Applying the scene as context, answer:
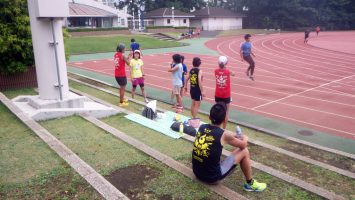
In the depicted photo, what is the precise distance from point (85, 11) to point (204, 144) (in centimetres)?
4557

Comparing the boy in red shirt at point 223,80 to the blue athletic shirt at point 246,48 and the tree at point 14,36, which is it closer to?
the blue athletic shirt at point 246,48

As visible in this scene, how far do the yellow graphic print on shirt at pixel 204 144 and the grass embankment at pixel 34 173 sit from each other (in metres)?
1.44

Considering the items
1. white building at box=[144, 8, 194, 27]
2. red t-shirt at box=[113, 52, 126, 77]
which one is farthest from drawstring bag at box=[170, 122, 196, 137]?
white building at box=[144, 8, 194, 27]

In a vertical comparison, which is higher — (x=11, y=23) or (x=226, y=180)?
(x=11, y=23)

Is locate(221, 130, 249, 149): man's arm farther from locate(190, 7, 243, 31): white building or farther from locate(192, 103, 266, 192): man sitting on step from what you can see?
locate(190, 7, 243, 31): white building

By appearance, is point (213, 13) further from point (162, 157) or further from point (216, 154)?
point (216, 154)

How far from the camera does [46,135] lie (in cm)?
619

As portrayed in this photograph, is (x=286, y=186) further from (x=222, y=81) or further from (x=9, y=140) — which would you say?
(x=9, y=140)

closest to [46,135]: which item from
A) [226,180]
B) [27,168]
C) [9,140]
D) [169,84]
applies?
[9,140]

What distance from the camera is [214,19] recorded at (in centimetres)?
5712

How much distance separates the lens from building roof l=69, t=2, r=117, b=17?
4362 cm

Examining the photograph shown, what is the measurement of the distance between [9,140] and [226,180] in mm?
4192

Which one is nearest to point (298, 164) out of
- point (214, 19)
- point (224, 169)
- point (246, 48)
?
point (224, 169)

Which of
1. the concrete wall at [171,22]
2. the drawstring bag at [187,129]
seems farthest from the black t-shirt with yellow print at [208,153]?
the concrete wall at [171,22]
